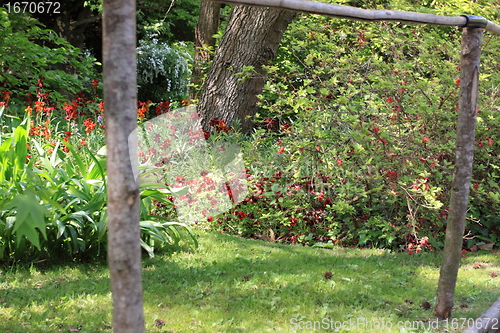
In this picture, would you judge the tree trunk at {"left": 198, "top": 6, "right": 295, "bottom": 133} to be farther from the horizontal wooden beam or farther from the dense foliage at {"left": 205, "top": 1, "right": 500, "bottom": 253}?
the horizontal wooden beam

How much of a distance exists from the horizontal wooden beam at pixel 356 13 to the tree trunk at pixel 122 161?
54cm

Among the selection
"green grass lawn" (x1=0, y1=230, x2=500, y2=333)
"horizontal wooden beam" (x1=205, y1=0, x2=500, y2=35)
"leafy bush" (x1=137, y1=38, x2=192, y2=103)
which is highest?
"leafy bush" (x1=137, y1=38, x2=192, y2=103)

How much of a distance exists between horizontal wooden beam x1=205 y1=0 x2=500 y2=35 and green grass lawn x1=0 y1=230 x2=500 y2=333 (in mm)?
1710

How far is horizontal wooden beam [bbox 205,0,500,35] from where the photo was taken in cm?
198

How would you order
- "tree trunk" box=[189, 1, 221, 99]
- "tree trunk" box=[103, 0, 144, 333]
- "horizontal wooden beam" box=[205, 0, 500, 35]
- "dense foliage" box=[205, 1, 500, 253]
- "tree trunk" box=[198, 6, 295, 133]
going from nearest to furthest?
"tree trunk" box=[103, 0, 144, 333], "horizontal wooden beam" box=[205, 0, 500, 35], "dense foliage" box=[205, 1, 500, 253], "tree trunk" box=[198, 6, 295, 133], "tree trunk" box=[189, 1, 221, 99]

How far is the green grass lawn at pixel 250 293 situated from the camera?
2701 millimetres

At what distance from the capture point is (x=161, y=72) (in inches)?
472

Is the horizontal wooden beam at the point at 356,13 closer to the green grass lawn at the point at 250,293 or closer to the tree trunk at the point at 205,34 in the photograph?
the green grass lawn at the point at 250,293

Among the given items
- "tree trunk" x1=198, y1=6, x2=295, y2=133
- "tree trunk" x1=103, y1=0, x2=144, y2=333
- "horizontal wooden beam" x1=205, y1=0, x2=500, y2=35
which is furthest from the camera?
"tree trunk" x1=198, y1=6, x2=295, y2=133

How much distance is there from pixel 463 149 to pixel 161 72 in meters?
10.2

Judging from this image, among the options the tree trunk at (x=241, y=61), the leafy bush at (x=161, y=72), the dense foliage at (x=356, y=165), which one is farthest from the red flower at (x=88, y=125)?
the leafy bush at (x=161, y=72)

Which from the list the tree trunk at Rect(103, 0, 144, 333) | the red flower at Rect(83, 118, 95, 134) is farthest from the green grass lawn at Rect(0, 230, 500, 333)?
the red flower at Rect(83, 118, 95, 134)

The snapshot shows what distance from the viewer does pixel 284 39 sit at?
29.9ft

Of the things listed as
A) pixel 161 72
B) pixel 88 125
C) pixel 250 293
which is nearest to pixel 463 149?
pixel 250 293
